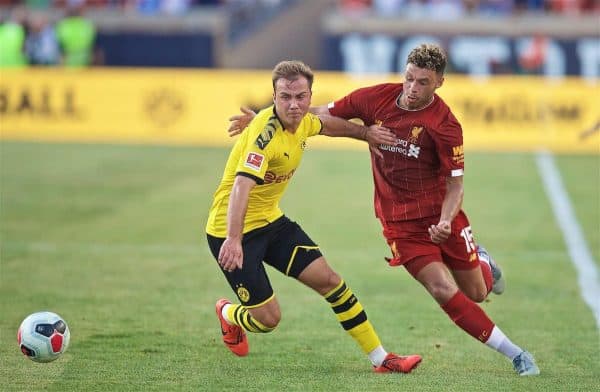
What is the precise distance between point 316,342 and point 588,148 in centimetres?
1401

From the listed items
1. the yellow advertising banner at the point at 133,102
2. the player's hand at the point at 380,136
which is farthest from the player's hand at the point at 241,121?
the yellow advertising banner at the point at 133,102

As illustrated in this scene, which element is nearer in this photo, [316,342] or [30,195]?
[316,342]

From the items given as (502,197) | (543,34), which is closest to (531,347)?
(502,197)

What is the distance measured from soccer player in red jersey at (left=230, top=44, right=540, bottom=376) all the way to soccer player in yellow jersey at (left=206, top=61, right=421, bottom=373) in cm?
27

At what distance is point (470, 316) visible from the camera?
7543 millimetres

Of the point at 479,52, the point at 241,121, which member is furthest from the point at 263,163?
the point at 479,52

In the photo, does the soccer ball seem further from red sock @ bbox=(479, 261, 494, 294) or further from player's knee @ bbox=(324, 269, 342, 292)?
red sock @ bbox=(479, 261, 494, 294)

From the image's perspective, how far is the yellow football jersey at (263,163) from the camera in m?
7.09

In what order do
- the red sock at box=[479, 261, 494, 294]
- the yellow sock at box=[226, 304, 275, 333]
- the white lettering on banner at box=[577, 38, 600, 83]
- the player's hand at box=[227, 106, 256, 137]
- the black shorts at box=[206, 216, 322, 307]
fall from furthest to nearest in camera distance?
the white lettering on banner at box=[577, 38, 600, 83], the red sock at box=[479, 261, 494, 294], the player's hand at box=[227, 106, 256, 137], the yellow sock at box=[226, 304, 275, 333], the black shorts at box=[206, 216, 322, 307]

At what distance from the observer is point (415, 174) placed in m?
7.87

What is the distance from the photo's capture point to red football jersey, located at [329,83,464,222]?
7.64 meters

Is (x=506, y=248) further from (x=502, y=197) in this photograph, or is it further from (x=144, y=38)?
(x=144, y=38)

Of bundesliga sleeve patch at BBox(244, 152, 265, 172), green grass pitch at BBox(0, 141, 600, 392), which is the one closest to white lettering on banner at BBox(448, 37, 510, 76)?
green grass pitch at BBox(0, 141, 600, 392)

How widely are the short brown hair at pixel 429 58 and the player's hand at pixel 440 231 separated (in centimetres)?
103
